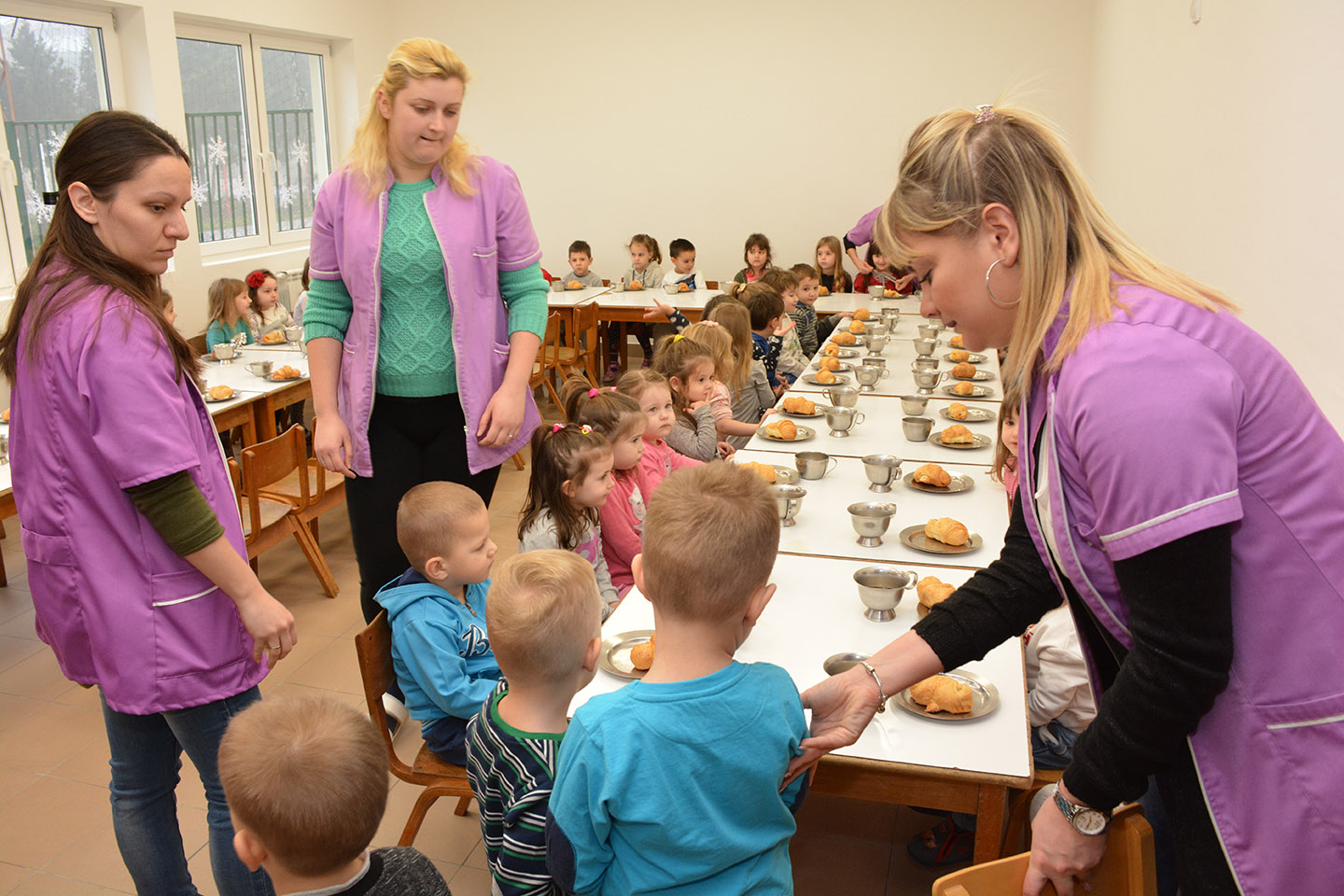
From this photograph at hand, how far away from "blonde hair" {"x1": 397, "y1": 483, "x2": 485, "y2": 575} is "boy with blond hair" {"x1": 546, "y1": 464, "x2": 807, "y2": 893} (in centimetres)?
89

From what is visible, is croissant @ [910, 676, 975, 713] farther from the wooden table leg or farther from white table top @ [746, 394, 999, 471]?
white table top @ [746, 394, 999, 471]

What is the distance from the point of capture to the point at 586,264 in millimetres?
8531

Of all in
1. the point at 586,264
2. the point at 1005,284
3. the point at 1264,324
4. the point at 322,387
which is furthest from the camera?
the point at 586,264

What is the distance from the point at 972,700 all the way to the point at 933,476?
125 cm

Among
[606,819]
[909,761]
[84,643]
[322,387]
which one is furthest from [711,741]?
[322,387]

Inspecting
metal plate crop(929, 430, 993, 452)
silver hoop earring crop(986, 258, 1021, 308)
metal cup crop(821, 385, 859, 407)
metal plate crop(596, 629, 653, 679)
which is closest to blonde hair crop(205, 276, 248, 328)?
metal cup crop(821, 385, 859, 407)

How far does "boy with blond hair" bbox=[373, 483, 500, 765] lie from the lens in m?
2.08

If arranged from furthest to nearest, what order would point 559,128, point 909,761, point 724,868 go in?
point 559,128 < point 909,761 < point 724,868

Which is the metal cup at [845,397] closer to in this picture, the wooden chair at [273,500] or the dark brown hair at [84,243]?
the wooden chair at [273,500]

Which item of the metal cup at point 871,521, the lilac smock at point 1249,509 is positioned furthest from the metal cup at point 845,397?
the lilac smock at point 1249,509

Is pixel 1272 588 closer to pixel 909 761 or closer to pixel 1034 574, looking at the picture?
pixel 1034 574

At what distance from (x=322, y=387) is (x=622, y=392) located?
112 centimetres

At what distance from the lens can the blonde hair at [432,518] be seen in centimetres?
215

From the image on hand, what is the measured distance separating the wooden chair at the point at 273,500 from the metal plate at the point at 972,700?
255 centimetres
